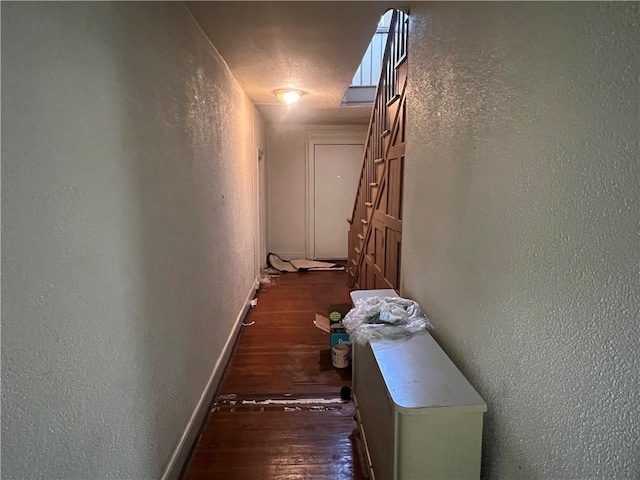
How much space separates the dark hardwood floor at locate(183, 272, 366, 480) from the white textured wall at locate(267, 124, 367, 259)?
8.82 ft

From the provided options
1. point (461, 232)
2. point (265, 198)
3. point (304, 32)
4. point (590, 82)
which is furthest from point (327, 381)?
point (265, 198)

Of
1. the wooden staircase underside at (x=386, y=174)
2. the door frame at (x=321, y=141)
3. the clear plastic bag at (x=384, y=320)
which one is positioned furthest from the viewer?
the door frame at (x=321, y=141)

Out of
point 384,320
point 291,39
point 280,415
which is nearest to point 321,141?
point 291,39

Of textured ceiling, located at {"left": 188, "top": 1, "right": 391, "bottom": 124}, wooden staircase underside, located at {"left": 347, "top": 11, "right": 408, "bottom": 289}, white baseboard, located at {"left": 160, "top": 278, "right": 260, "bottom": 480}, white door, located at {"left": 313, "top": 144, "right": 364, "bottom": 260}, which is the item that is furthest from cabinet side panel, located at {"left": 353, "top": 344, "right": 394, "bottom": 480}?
white door, located at {"left": 313, "top": 144, "right": 364, "bottom": 260}

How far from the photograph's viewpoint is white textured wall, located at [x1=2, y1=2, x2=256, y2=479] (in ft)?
2.70

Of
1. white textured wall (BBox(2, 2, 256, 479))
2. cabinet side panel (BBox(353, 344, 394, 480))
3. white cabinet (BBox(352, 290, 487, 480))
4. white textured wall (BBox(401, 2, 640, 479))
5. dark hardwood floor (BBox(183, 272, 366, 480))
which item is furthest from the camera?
dark hardwood floor (BBox(183, 272, 366, 480))

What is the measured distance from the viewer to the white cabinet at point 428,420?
1.15 metres

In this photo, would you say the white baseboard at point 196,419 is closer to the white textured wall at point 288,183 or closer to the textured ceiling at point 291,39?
the textured ceiling at point 291,39

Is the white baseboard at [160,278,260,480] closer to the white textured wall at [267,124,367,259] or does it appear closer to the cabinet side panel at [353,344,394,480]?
the cabinet side panel at [353,344,394,480]

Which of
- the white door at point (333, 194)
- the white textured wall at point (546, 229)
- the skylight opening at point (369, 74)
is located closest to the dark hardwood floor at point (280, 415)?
the white textured wall at point (546, 229)

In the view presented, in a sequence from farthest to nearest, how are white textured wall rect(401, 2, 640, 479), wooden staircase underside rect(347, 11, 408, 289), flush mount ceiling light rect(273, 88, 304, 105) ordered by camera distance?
flush mount ceiling light rect(273, 88, 304, 105) → wooden staircase underside rect(347, 11, 408, 289) → white textured wall rect(401, 2, 640, 479)

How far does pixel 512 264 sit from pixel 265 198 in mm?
5065

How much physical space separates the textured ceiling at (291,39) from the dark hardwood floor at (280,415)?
2.10 metres

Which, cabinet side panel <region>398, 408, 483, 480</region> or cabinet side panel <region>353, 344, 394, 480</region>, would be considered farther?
cabinet side panel <region>353, 344, 394, 480</region>
